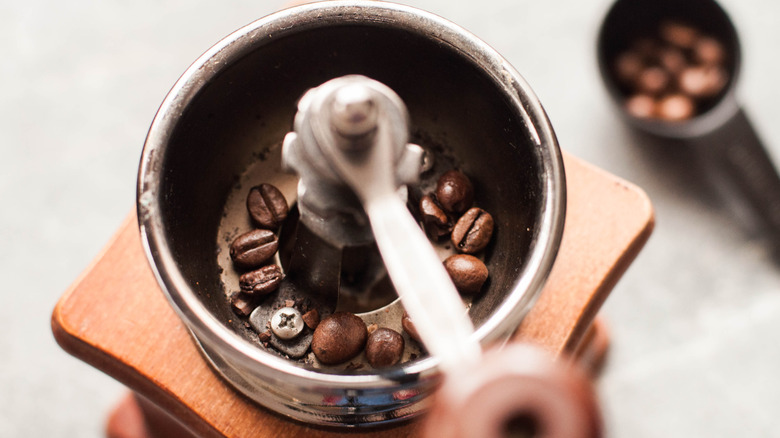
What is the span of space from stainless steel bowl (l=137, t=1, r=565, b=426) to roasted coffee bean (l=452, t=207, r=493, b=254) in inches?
0.5

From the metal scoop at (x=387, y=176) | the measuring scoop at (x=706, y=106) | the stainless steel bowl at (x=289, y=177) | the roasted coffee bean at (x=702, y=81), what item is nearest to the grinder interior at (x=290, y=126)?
the stainless steel bowl at (x=289, y=177)

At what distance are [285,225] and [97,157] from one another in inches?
32.0

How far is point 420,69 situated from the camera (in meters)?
0.66

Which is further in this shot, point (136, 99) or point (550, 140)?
point (136, 99)

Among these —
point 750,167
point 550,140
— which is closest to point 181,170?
point 550,140

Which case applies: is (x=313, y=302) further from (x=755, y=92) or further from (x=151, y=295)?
(x=755, y=92)

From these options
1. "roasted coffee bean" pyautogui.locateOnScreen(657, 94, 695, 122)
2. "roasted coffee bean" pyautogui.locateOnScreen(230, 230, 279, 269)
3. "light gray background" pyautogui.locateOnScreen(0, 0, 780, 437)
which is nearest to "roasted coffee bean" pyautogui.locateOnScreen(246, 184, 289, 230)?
"roasted coffee bean" pyautogui.locateOnScreen(230, 230, 279, 269)

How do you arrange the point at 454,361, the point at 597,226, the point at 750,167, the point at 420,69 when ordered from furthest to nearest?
the point at 750,167
the point at 597,226
the point at 420,69
the point at 454,361

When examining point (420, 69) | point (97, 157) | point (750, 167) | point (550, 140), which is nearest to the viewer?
point (550, 140)

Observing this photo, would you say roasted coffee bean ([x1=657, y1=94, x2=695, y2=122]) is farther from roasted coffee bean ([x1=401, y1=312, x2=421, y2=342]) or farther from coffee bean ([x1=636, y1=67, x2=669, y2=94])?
roasted coffee bean ([x1=401, y1=312, x2=421, y2=342])

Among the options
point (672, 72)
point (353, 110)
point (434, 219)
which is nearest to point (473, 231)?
point (434, 219)

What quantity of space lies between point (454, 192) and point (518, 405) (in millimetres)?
390

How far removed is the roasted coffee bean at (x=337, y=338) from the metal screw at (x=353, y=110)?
24 cm

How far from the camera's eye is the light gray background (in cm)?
129
